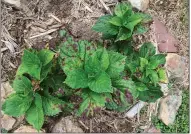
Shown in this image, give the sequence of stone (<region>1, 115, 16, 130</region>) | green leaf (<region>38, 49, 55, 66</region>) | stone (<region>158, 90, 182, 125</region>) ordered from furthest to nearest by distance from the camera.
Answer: stone (<region>158, 90, 182, 125</region>) < stone (<region>1, 115, 16, 130</region>) < green leaf (<region>38, 49, 55, 66</region>)

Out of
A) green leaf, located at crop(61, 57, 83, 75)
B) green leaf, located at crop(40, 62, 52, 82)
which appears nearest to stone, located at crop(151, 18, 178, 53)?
green leaf, located at crop(61, 57, 83, 75)

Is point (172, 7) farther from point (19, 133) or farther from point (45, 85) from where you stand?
point (19, 133)

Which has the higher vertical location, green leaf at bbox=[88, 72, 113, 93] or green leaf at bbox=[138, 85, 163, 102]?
green leaf at bbox=[88, 72, 113, 93]

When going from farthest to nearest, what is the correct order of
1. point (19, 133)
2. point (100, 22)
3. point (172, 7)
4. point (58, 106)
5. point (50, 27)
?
1. point (172, 7)
2. point (50, 27)
3. point (19, 133)
4. point (100, 22)
5. point (58, 106)

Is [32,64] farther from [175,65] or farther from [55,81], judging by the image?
[175,65]

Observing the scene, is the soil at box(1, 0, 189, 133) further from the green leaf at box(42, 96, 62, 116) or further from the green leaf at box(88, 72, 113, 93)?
the green leaf at box(88, 72, 113, 93)

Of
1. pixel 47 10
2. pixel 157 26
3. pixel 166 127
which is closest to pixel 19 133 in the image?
pixel 47 10
